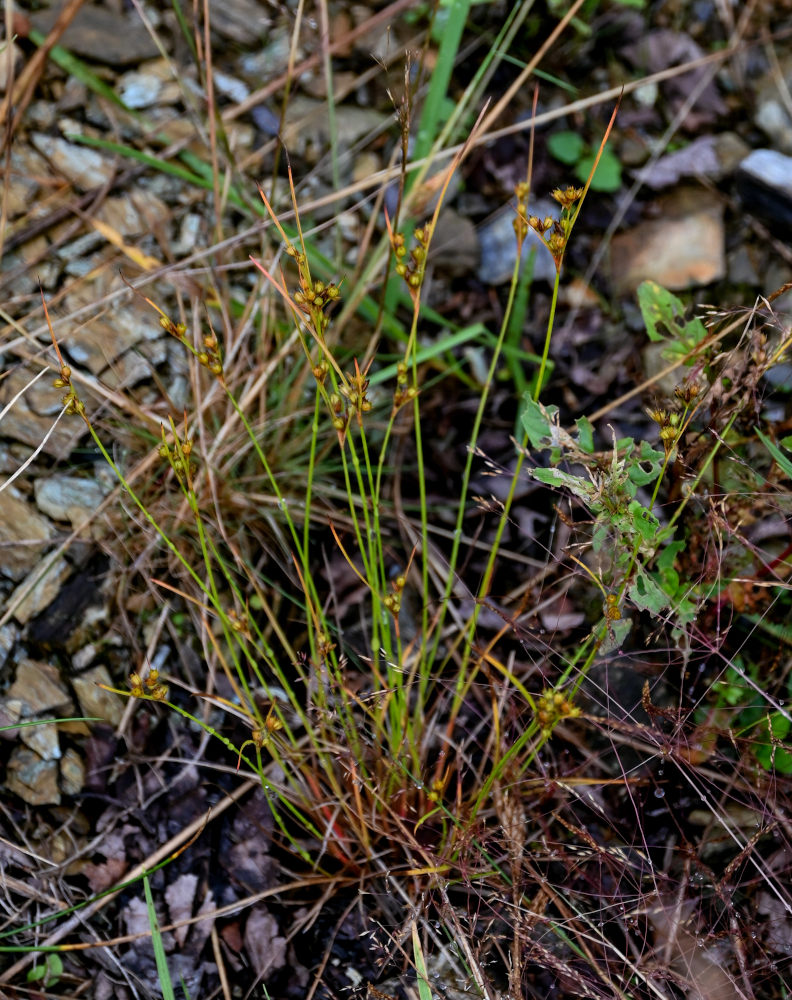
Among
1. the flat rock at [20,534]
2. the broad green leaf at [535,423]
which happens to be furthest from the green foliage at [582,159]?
the flat rock at [20,534]

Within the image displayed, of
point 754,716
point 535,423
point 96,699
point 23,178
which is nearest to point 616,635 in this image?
point 535,423

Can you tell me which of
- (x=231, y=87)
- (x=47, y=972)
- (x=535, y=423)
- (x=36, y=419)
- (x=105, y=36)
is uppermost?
(x=105, y=36)

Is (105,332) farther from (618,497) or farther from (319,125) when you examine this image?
(618,497)

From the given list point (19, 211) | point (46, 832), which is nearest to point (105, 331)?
point (19, 211)

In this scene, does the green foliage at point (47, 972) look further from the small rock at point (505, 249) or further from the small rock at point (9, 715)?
the small rock at point (505, 249)

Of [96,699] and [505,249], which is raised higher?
[505,249]

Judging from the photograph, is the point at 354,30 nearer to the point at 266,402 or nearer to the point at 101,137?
the point at 101,137
